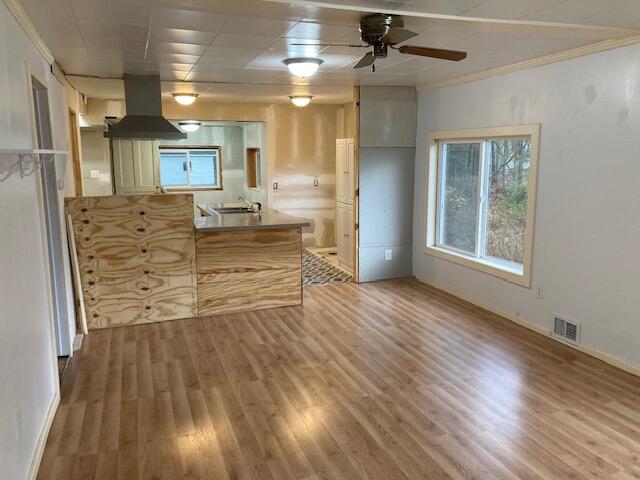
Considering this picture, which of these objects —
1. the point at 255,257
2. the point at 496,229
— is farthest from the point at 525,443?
the point at 255,257

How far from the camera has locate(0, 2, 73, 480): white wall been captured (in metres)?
2.11

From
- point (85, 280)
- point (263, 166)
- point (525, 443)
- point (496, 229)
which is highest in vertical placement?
point (263, 166)

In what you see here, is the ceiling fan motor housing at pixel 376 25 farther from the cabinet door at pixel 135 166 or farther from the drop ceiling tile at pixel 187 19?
the cabinet door at pixel 135 166

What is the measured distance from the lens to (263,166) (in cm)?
815

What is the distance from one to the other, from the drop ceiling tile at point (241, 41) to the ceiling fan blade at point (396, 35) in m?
0.91

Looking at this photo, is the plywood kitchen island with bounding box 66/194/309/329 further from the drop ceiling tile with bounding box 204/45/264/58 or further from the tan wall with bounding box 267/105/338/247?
the tan wall with bounding box 267/105/338/247

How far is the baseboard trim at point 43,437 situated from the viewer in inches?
95.5

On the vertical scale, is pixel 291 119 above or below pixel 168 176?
above

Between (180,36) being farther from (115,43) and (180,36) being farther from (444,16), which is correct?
(444,16)

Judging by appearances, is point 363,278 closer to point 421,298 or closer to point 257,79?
point 421,298

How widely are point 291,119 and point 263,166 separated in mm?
887

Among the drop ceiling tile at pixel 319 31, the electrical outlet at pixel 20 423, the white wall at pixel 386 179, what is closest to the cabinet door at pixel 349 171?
the white wall at pixel 386 179

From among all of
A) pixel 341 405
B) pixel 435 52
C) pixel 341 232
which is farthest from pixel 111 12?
pixel 341 232

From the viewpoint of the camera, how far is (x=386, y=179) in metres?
6.16
